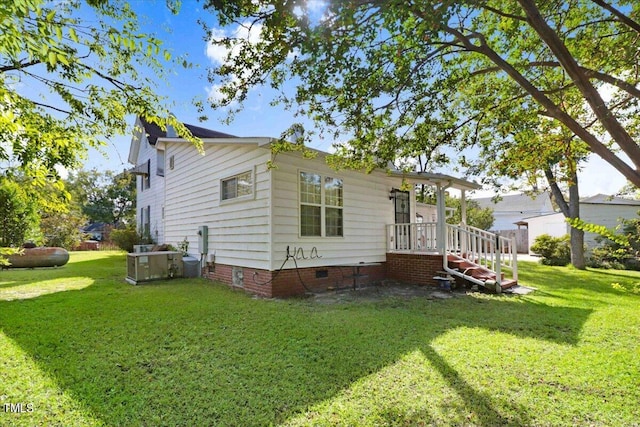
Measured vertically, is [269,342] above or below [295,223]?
below

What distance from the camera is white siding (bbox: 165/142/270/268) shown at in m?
7.15

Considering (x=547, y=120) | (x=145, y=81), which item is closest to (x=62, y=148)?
(x=145, y=81)

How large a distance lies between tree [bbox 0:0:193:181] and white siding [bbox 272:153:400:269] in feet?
8.52

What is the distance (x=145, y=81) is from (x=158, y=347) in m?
3.88

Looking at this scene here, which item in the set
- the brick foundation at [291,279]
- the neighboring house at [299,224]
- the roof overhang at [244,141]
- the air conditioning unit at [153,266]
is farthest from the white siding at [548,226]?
the air conditioning unit at [153,266]

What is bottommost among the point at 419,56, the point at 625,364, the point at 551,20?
the point at 625,364

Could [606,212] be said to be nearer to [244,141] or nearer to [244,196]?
[244,196]

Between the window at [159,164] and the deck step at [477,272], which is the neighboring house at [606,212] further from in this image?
the window at [159,164]

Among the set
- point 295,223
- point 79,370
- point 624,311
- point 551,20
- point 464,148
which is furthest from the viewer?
point 295,223

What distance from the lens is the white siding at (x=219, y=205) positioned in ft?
23.5

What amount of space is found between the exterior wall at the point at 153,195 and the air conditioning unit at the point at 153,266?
5.83m

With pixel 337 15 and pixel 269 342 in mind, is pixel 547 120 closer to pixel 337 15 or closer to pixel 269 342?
pixel 337 15

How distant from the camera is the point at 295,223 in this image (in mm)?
7312

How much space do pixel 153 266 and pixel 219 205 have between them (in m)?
2.66
